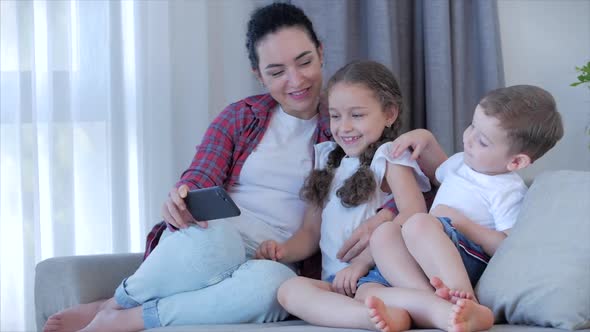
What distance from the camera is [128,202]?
2678 mm

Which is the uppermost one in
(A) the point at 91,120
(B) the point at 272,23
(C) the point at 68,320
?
(B) the point at 272,23

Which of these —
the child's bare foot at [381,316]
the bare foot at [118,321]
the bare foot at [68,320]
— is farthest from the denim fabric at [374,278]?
the bare foot at [68,320]

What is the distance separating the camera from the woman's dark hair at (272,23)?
7.03 ft

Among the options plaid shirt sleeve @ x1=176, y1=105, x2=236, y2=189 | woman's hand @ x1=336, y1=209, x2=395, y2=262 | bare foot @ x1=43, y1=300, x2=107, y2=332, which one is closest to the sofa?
woman's hand @ x1=336, y1=209, x2=395, y2=262

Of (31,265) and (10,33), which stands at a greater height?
(10,33)

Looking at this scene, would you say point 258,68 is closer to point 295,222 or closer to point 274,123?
point 274,123

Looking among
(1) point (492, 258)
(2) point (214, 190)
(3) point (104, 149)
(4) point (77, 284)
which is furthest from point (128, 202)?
(1) point (492, 258)

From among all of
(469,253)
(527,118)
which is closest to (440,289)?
(469,253)

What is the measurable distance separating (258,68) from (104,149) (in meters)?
0.74

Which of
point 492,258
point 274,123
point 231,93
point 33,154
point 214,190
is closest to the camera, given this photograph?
point 492,258

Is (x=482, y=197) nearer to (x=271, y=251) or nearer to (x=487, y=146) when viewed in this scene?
(x=487, y=146)

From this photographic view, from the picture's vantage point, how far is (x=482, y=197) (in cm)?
176

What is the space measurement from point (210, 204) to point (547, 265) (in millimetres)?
727

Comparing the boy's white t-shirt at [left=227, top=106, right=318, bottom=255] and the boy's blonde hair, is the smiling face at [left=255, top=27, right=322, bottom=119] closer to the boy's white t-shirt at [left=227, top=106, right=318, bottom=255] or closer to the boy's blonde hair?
the boy's white t-shirt at [left=227, top=106, right=318, bottom=255]
